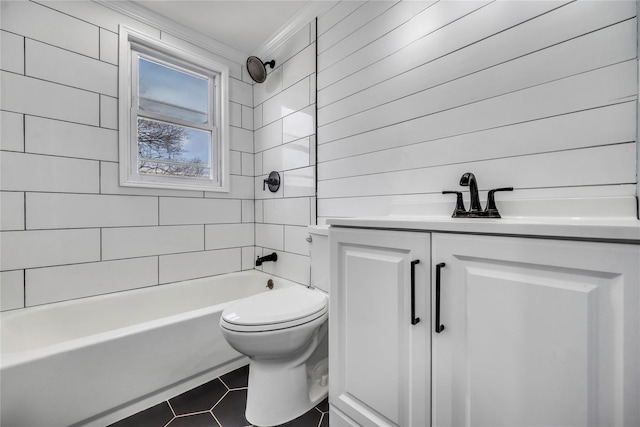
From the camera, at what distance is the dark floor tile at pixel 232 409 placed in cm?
127

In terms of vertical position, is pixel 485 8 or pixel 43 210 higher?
pixel 485 8

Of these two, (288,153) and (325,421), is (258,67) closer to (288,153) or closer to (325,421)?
(288,153)

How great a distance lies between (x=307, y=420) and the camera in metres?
1.29

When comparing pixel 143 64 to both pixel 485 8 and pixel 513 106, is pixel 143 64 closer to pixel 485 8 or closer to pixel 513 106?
pixel 485 8

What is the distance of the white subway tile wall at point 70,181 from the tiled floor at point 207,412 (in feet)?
2.74

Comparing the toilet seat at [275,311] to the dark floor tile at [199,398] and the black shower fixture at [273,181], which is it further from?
the black shower fixture at [273,181]

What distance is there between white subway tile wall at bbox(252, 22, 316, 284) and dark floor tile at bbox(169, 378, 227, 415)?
80cm

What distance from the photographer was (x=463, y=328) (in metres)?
0.76

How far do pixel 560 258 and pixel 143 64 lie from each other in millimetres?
2576

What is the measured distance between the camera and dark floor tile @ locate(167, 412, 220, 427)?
4.13 ft

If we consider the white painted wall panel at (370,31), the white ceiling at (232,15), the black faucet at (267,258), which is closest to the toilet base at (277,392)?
the black faucet at (267,258)

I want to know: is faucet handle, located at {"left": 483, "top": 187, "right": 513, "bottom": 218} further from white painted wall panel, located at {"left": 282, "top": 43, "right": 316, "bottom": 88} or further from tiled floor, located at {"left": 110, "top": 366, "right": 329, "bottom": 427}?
white painted wall panel, located at {"left": 282, "top": 43, "right": 316, "bottom": 88}

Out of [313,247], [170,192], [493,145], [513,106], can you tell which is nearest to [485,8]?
[513,106]

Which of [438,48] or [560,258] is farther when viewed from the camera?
[438,48]
